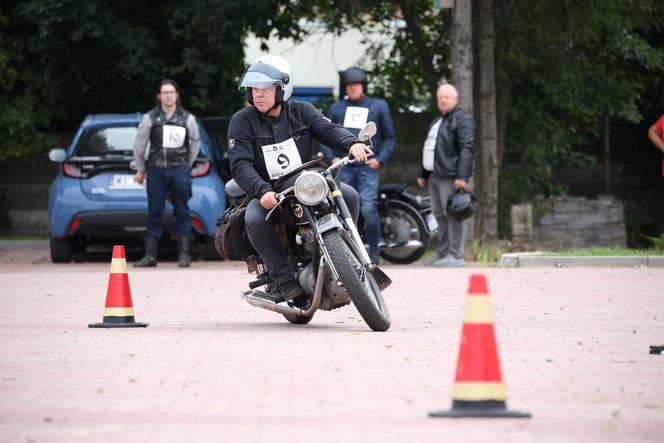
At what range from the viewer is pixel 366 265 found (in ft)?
30.6

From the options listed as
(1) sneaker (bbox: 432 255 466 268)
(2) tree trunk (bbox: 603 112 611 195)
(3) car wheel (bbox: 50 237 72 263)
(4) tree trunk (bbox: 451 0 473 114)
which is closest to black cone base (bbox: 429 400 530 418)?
(1) sneaker (bbox: 432 255 466 268)

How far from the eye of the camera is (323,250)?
934 centimetres

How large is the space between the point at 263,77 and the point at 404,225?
291 inches

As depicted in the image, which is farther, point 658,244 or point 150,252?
point 658,244

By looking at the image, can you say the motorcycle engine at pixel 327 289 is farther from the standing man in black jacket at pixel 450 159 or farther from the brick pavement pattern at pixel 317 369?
the standing man in black jacket at pixel 450 159

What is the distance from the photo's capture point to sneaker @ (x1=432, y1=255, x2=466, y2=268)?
16453mm

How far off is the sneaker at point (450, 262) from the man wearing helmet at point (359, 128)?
0.85 meters

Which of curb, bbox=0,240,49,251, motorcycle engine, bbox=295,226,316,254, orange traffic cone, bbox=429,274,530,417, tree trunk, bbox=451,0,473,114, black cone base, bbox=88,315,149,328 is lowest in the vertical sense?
curb, bbox=0,240,49,251

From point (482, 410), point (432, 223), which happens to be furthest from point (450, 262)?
point (482, 410)

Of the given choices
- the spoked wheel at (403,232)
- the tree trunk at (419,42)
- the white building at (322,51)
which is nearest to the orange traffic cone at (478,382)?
the spoked wheel at (403,232)

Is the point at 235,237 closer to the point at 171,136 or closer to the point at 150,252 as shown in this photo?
the point at 171,136

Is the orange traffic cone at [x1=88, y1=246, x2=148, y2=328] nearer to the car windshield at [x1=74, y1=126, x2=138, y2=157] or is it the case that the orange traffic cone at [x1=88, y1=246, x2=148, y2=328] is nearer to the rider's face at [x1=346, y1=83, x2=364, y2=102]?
the rider's face at [x1=346, y1=83, x2=364, y2=102]

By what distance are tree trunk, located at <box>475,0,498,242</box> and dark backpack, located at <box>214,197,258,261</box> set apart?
31.3 ft

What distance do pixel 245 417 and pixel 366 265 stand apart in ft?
10.5
